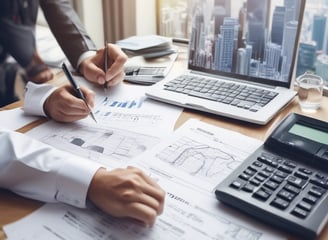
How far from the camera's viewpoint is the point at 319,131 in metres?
0.71

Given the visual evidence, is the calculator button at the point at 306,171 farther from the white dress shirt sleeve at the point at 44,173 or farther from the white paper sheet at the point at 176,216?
the white dress shirt sleeve at the point at 44,173

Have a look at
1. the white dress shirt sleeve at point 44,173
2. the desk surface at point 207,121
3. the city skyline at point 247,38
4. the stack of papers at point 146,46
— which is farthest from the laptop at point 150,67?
the white dress shirt sleeve at point 44,173

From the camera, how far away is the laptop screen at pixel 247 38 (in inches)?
35.3

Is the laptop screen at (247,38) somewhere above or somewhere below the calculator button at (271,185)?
above

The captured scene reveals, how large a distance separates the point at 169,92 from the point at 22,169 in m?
0.42

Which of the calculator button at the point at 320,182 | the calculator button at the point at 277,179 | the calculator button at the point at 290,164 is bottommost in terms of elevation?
the calculator button at the point at 320,182

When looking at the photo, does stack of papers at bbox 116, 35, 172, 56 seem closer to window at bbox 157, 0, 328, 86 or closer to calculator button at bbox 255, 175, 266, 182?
window at bbox 157, 0, 328, 86

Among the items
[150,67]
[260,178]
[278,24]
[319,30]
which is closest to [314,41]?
[319,30]

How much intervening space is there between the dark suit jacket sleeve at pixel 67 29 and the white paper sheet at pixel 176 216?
1.97 ft

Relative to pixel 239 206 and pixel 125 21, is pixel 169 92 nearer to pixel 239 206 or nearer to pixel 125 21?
pixel 239 206

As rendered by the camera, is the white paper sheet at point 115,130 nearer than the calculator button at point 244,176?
No

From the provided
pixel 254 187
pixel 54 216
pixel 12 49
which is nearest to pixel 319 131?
pixel 254 187

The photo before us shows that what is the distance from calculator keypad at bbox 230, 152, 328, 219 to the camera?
56cm

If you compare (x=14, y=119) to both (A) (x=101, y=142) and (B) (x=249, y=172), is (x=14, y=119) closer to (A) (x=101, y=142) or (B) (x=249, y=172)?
(A) (x=101, y=142)
